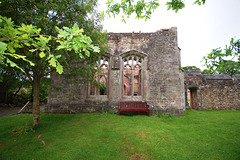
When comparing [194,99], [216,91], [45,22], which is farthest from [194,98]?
[45,22]

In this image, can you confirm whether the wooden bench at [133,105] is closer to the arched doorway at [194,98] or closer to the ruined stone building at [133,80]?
the ruined stone building at [133,80]

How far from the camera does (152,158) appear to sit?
123 inches

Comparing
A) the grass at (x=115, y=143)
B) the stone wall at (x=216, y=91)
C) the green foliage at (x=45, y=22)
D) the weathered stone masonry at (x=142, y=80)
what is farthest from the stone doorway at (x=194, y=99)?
the green foliage at (x=45, y=22)

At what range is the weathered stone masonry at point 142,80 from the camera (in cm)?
784

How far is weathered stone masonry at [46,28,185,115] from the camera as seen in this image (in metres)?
7.84

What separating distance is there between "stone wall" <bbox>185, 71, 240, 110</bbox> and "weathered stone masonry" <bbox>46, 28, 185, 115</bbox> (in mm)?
5792

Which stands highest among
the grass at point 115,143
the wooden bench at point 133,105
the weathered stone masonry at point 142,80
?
the weathered stone masonry at point 142,80

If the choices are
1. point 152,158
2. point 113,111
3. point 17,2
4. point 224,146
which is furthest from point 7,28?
point 113,111

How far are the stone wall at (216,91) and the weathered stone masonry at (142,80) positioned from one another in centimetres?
579

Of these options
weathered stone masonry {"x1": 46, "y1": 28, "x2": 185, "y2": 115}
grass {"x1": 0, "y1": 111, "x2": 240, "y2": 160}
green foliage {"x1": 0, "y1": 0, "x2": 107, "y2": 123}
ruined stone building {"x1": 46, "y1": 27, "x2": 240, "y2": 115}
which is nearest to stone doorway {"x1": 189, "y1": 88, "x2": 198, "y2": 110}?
weathered stone masonry {"x1": 46, "y1": 28, "x2": 185, "y2": 115}

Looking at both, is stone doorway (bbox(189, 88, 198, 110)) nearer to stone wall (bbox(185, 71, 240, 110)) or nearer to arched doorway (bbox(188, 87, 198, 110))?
arched doorway (bbox(188, 87, 198, 110))

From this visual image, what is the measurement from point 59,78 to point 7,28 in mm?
7288

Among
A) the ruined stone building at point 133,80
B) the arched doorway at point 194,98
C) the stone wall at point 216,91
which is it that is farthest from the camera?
the arched doorway at point 194,98

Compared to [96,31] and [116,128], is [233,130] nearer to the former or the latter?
[116,128]
